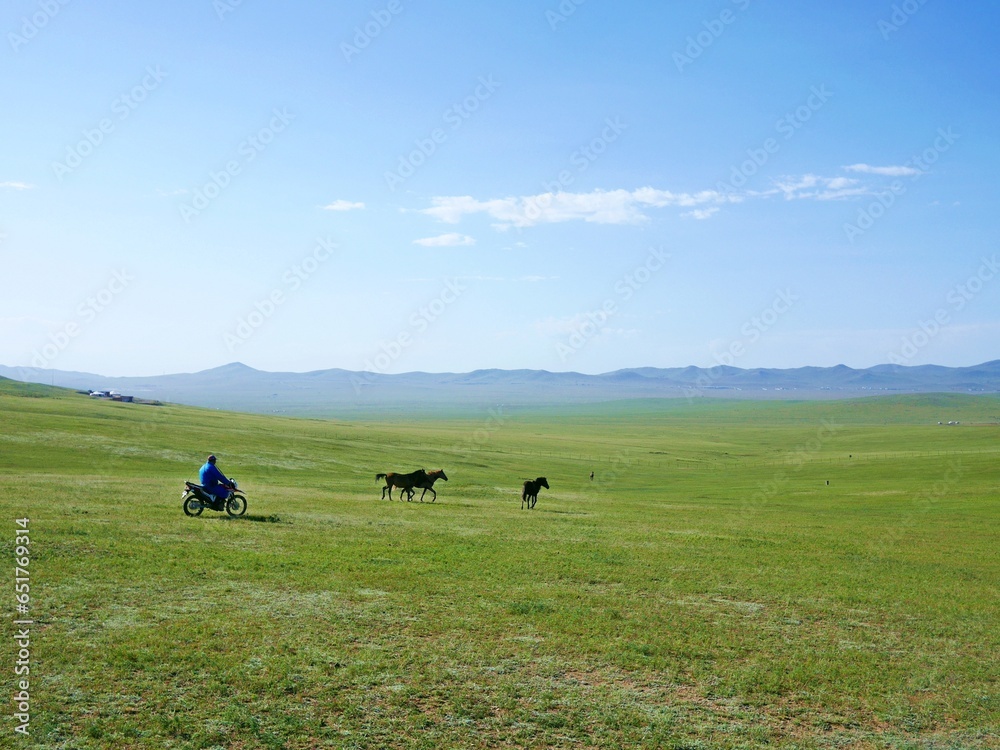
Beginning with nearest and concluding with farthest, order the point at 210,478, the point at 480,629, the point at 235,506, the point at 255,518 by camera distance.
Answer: the point at 480,629 → the point at 210,478 → the point at 255,518 → the point at 235,506

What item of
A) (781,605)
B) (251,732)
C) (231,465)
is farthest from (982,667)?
(231,465)

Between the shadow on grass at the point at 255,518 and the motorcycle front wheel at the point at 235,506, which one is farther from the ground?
the motorcycle front wheel at the point at 235,506

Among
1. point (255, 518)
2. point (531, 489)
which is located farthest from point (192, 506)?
point (531, 489)

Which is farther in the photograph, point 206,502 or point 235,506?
point 235,506

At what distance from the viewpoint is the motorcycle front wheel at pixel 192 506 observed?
27719 mm

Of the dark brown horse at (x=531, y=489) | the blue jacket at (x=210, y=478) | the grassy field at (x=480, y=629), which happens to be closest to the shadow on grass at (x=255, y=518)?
the grassy field at (x=480, y=629)

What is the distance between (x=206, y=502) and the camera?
90.1ft

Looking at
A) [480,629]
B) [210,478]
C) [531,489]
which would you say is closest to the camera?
[480,629]

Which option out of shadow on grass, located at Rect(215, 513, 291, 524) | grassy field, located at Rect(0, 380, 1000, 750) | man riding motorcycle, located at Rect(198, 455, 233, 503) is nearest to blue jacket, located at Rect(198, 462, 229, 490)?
man riding motorcycle, located at Rect(198, 455, 233, 503)

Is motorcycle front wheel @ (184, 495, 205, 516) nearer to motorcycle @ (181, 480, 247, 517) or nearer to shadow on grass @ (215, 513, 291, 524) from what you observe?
motorcycle @ (181, 480, 247, 517)

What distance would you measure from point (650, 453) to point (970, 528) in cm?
8299

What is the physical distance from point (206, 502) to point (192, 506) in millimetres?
1267

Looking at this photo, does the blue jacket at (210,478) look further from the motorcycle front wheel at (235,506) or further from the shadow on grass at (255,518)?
the shadow on grass at (255,518)

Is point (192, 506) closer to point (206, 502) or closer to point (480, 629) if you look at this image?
point (206, 502)
